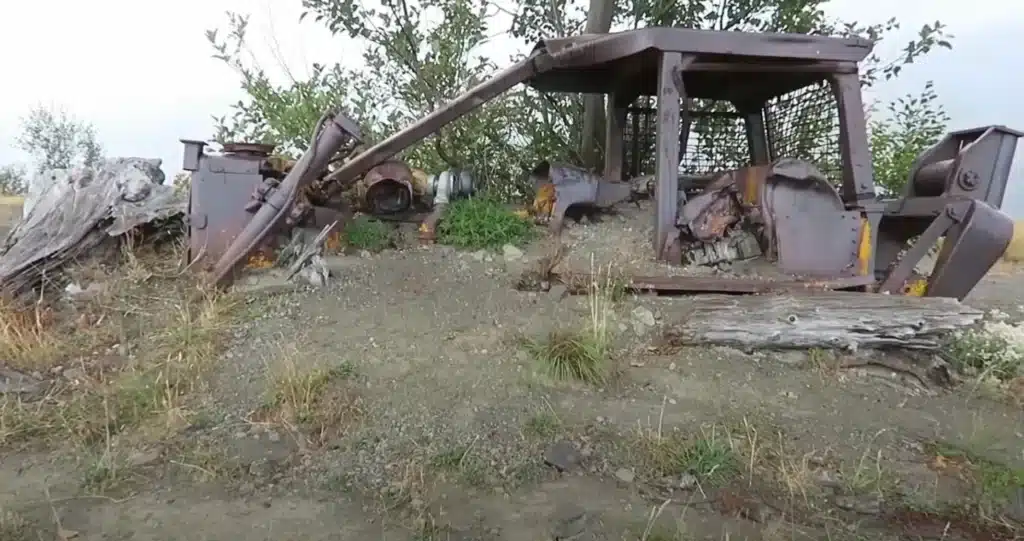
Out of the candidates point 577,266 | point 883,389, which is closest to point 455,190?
point 577,266

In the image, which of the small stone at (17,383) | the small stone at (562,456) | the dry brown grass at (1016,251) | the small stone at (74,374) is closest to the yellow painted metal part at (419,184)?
the small stone at (74,374)

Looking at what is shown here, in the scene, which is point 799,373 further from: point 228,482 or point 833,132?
point 228,482

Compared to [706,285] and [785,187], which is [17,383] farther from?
[785,187]

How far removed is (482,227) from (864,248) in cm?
267

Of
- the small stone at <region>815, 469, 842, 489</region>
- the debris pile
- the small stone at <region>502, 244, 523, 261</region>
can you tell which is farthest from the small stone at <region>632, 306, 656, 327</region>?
the debris pile

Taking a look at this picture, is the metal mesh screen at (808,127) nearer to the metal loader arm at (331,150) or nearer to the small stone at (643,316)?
the metal loader arm at (331,150)

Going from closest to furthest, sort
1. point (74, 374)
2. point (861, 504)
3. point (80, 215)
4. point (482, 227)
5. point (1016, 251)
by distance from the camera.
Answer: point (861, 504), point (74, 374), point (80, 215), point (482, 227), point (1016, 251)

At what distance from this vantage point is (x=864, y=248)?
202 inches

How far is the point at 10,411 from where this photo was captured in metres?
3.52

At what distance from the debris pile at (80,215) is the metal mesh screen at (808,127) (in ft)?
15.9

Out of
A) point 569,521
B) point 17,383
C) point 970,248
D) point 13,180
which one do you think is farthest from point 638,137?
point 13,180

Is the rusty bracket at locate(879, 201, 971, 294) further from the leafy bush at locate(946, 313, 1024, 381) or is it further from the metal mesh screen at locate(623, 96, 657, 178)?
the metal mesh screen at locate(623, 96, 657, 178)

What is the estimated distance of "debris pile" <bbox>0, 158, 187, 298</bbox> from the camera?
16.4ft

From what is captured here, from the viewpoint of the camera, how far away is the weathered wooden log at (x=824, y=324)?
436 centimetres
